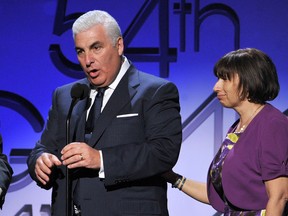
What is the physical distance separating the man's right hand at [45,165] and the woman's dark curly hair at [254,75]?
0.74 meters

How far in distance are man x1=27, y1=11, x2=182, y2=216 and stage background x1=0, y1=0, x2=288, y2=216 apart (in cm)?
137

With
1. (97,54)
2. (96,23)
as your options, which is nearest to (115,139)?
(97,54)

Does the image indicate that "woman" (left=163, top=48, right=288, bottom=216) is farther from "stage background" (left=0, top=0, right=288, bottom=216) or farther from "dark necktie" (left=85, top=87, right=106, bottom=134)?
"stage background" (left=0, top=0, right=288, bottom=216)

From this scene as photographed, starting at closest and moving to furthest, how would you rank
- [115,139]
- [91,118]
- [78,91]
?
[78,91] < [115,139] < [91,118]

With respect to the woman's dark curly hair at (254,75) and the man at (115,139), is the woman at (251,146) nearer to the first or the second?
the woman's dark curly hair at (254,75)

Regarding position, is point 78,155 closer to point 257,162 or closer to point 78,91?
point 78,91

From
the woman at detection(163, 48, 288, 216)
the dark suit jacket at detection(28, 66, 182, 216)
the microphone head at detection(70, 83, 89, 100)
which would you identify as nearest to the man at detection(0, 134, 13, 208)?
the dark suit jacket at detection(28, 66, 182, 216)

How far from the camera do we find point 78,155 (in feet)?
7.04

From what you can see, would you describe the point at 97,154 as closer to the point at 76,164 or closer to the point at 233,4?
the point at 76,164

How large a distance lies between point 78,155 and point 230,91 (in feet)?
2.18

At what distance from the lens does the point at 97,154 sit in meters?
2.23

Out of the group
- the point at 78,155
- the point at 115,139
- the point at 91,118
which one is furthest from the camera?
the point at 91,118

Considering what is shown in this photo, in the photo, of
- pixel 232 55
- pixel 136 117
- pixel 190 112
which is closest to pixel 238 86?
pixel 232 55

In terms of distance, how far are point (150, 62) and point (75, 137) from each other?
59.2 inches
